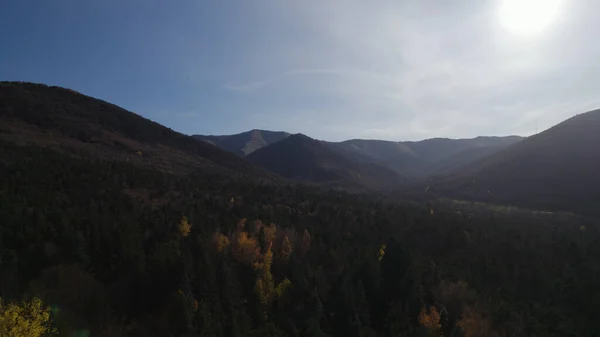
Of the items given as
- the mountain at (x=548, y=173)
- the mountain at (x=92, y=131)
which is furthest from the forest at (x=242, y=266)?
the mountain at (x=548, y=173)

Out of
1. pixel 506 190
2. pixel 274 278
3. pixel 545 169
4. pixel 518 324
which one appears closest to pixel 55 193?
pixel 274 278

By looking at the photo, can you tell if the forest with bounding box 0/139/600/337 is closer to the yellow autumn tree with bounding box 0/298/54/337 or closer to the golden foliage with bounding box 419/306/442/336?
the yellow autumn tree with bounding box 0/298/54/337

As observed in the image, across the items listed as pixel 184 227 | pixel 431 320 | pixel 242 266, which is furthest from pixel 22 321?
pixel 431 320

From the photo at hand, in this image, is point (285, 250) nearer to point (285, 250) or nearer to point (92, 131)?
point (285, 250)

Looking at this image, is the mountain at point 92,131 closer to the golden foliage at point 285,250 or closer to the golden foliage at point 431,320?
the golden foliage at point 285,250

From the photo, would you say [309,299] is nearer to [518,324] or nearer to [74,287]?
[74,287]

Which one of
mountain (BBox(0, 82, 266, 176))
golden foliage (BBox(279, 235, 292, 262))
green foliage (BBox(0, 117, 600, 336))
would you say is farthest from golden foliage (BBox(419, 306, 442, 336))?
mountain (BBox(0, 82, 266, 176))
